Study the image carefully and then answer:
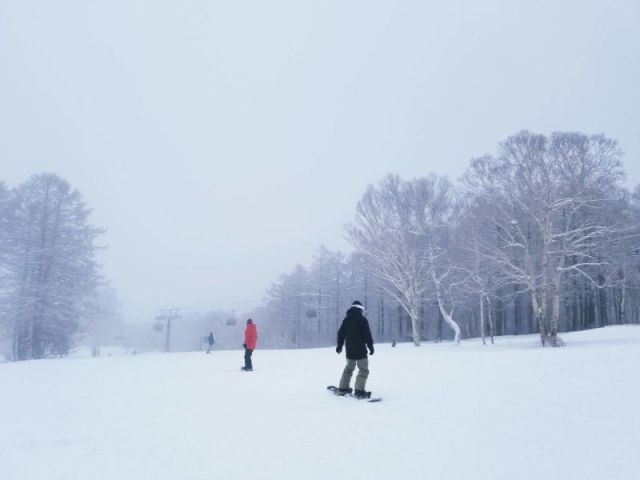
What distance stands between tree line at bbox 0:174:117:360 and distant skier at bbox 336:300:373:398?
26605 mm

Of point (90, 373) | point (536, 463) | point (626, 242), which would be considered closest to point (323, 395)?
point (536, 463)

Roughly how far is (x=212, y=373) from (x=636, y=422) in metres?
12.8

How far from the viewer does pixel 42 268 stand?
2995cm

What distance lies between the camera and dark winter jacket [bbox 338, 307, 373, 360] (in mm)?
9477

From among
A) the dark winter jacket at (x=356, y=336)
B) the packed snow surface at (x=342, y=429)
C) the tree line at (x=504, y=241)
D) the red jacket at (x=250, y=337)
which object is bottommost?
the packed snow surface at (x=342, y=429)

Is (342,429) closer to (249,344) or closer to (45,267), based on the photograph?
(249,344)

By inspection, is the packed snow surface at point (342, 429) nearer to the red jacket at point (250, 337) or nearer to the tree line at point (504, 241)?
the red jacket at point (250, 337)

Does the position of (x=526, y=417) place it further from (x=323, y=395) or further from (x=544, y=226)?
(x=544, y=226)

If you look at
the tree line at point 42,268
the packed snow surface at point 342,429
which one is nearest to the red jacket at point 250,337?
the packed snow surface at point 342,429

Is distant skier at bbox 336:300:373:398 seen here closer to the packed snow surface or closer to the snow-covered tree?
the packed snow surface

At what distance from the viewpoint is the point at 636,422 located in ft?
21.6

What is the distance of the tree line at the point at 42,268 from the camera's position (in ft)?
94.4

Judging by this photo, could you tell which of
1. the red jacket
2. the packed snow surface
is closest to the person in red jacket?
the red jacket

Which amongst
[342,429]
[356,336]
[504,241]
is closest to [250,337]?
[356,336]
